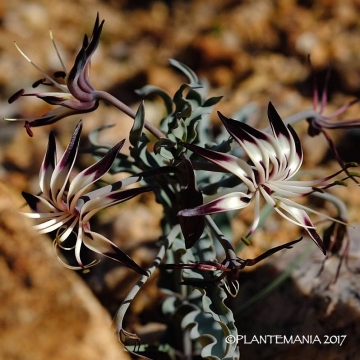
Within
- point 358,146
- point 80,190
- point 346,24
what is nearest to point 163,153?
point 80,190

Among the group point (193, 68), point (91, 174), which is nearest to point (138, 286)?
point (91, 174)

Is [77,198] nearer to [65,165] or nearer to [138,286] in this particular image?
[65,165]

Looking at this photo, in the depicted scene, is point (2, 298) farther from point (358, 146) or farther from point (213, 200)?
point (358, 146)

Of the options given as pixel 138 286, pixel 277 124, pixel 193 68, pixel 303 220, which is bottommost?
pixel 193 68

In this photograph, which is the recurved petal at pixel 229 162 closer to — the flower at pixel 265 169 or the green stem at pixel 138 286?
the flower at pixel 265 169

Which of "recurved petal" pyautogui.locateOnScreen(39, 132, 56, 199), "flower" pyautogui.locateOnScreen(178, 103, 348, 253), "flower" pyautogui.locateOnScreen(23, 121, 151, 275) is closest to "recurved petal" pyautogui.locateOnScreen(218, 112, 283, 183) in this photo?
"flower" pyautogui.locateOnScreen(178, 103, 348, 253)

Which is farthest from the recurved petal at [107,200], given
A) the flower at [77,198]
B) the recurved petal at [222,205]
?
the recurved petal at [222,205]

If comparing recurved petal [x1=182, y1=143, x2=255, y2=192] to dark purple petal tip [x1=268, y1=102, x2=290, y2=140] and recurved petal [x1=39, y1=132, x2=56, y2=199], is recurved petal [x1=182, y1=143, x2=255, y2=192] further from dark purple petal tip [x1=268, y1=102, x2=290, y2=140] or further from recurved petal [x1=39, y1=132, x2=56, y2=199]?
recurved petal [x1=39, y1=132, x2=56, y2=199]
